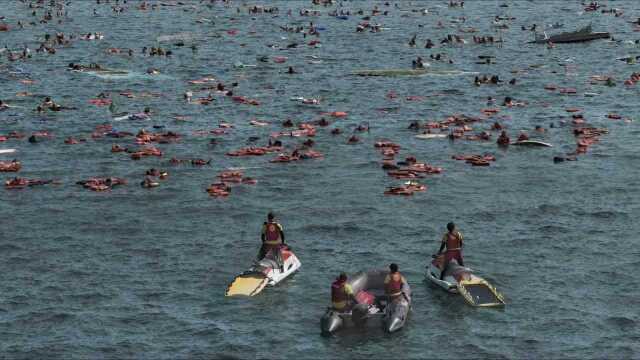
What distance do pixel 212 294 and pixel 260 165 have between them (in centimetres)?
2840

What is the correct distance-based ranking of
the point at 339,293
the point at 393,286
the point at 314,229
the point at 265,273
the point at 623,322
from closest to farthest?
the point at 339,293 → the point at 393,286 → the point at 623,322 → the point at 265,273 → the point at 314,229

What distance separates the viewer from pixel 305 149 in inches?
3659

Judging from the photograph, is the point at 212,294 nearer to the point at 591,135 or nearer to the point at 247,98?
the point at 591,135

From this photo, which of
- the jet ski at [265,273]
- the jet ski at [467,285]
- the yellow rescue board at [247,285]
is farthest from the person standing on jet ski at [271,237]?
the jet ski at [467,285]

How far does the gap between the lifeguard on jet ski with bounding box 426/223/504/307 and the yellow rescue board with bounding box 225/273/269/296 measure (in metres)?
9.83

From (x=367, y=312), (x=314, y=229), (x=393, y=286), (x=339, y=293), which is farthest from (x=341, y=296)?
(x=314, y=229)

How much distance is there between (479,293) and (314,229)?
17.1 metres

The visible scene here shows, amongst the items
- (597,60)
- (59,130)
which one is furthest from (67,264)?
(597,60)

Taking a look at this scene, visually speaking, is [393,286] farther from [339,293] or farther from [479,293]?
[479,293]

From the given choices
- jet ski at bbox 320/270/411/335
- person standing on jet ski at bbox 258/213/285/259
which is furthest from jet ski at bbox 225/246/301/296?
jet ski at bbox 320/270/411/335

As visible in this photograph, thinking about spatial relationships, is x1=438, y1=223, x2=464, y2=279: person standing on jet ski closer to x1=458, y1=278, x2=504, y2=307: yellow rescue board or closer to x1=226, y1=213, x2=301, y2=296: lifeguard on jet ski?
x1=458, y1=278, x2=504, y2=307: yellow rescue board

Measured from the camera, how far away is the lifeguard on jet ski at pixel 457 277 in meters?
59.1

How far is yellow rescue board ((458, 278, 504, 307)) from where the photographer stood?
58844 mm

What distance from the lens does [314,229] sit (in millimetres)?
73562
